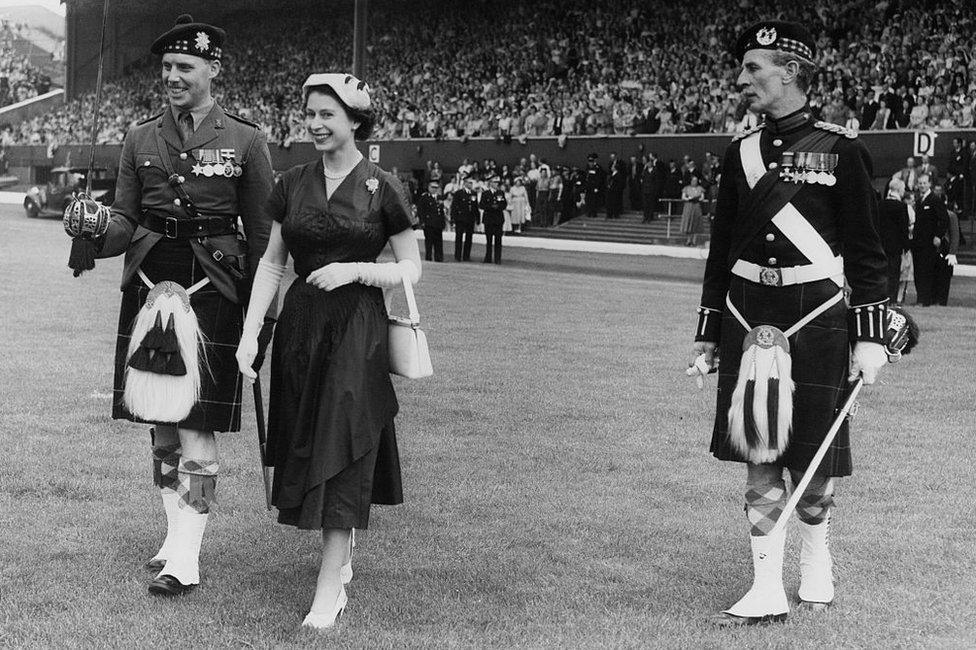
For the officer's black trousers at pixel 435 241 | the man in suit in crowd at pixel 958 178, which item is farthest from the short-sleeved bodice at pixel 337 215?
the man in suit in crowd at pixel 958 178

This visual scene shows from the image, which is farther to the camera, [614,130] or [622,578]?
[614,130]

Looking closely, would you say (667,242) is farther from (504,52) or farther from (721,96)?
(504,52)

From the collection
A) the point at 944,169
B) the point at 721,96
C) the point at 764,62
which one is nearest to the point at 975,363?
the point at 764,62

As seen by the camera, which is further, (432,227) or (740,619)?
(432,227)

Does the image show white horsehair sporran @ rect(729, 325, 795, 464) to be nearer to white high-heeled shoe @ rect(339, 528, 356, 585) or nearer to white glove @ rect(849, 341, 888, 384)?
white glove @ rect(849, 341, 888, 384)

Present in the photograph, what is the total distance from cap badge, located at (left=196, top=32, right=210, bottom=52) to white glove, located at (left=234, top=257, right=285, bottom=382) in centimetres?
99

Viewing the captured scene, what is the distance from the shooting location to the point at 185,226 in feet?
17.2

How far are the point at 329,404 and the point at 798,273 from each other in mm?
1825

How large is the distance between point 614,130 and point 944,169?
10.4 meters

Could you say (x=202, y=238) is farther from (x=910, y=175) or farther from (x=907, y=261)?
(x=910, y=175)

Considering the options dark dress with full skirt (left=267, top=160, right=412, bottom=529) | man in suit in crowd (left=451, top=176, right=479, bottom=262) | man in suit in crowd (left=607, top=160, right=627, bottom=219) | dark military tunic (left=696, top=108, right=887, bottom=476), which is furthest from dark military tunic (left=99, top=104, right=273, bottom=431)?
man in suit in crowd (left=607, top=160, right=627, bottom=219)

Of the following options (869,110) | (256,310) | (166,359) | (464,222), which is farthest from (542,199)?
(256,310)

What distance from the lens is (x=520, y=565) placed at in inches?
218

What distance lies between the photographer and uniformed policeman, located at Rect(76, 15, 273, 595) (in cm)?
515
